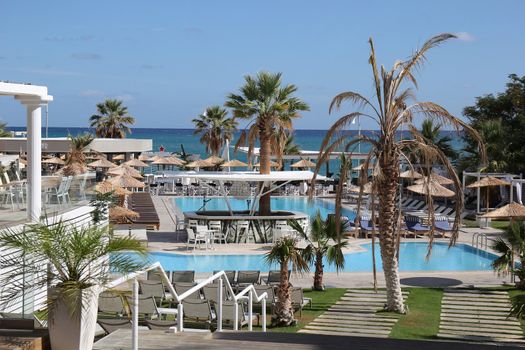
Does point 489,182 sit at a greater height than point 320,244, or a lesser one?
greater

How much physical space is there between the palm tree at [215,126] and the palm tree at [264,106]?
76.5 ft

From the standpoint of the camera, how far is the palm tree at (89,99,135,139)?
57094 mm

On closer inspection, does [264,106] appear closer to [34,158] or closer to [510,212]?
[510,212]

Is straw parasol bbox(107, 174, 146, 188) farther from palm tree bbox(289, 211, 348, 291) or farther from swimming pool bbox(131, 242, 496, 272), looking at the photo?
palm tree bbox(289, 211, 348, 291)

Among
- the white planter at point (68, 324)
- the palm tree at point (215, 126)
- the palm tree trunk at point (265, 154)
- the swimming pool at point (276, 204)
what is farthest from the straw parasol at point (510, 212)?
the palm tree at point (215, 126)

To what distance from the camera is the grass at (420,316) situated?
14.9 m

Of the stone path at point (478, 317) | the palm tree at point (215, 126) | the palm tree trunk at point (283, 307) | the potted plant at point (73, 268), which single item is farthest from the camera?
the palm tree at point (215, 126)

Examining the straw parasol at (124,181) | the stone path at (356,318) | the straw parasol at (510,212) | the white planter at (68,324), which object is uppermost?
the straw parasol at (124,181)

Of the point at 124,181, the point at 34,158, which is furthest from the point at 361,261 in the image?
the point at 34,158

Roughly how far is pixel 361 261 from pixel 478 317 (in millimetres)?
9184

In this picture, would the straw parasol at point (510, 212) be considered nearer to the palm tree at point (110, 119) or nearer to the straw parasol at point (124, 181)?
the straw parasol at point (124, 181)

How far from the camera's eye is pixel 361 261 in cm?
2566

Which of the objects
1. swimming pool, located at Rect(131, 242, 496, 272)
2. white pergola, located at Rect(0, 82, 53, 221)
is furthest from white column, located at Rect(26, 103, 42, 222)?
swimming pool, located at Rect(131, 242, 496, 272)

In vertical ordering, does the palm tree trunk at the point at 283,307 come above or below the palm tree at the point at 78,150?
below
